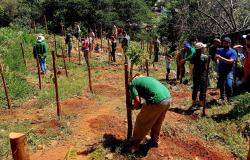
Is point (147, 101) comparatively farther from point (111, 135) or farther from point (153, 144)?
point (111, 135)

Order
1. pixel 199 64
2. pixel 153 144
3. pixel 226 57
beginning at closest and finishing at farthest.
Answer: pixel 153 144, pixel 226 57, pixel 199 64

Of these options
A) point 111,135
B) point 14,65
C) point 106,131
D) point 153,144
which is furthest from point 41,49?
point 153,144

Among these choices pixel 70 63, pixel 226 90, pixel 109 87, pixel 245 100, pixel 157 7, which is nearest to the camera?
pixel 245 100

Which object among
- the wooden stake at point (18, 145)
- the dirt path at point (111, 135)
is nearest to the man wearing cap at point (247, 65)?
the dirt path at point (111, 135)

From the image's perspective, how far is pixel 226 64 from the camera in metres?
9.29

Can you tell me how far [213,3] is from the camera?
22.7 meters

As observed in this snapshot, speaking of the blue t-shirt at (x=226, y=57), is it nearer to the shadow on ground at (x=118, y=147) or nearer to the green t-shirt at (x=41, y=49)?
the shadow on ground at (x=118, y=147)

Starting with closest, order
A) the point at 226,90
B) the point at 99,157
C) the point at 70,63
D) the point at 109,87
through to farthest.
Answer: the point at 99,157 → the point at 226,90 → the point at 109,87 → the point at 70,63

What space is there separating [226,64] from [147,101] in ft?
11.7

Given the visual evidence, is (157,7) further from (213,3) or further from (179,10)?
(213,3)

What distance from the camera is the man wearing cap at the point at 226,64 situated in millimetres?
9086

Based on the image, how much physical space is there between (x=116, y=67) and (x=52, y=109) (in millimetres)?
8389

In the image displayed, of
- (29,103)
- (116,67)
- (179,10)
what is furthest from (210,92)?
(179,10)

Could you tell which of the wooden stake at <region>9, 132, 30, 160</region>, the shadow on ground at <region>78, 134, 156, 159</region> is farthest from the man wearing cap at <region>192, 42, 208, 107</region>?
the wooden stake at <region>9, 132, 30, 160</region>
